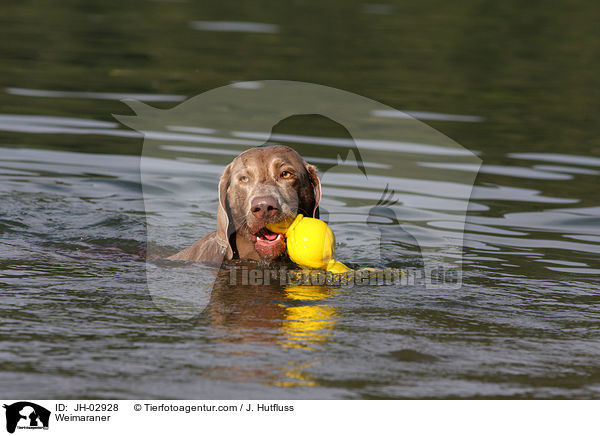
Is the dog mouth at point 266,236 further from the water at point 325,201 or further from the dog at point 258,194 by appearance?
the water at point 325,201

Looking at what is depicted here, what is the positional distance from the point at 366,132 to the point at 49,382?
888cm

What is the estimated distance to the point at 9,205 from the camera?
9469mm

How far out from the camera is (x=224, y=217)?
7.22m

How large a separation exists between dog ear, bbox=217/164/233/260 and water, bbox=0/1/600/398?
1.48ft

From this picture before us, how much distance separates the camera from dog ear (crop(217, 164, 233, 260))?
23.7 feet

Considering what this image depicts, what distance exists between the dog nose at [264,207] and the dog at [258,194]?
0.06 meters

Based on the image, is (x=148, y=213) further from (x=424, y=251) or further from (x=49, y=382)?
(x=49, y=382)

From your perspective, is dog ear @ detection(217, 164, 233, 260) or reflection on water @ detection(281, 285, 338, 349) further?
dog ear @ detection(217, 164, 233, 260)

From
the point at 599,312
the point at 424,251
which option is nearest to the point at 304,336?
the point at 599,312

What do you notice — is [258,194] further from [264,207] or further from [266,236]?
[266,236]
